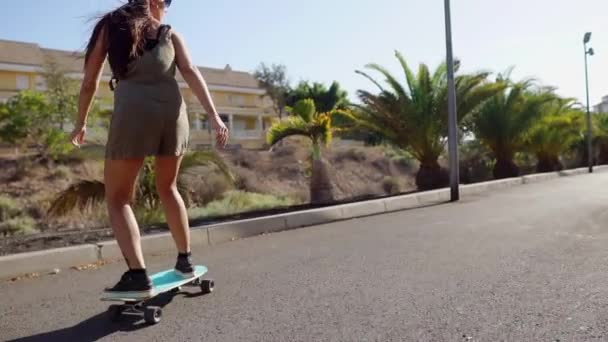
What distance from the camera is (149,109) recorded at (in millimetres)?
3102

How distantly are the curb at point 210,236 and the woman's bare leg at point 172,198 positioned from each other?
190 centimetres

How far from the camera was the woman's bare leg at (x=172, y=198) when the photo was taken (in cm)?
337

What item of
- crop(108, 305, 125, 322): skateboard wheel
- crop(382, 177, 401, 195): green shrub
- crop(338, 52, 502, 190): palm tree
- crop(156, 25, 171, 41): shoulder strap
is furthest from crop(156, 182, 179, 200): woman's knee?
crop(382, 177, 401, 195): green shrub

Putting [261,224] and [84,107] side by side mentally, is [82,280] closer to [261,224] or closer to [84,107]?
[84,107]

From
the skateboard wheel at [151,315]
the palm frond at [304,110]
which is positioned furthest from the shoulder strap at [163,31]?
the palm frond at [304,110]

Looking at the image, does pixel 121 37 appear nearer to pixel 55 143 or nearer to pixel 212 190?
pixel 212 190

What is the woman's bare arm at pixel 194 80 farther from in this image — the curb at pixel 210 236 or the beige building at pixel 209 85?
the beige building at pixel 209 85

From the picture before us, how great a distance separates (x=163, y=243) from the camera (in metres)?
5.55

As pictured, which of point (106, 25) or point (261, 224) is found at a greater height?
point (106, 25)

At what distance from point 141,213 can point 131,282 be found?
6.17m

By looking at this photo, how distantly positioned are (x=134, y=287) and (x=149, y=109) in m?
1.03

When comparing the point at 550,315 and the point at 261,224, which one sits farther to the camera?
the point at 261,224

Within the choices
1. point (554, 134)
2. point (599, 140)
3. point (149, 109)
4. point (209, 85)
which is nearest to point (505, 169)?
point (554, 134)

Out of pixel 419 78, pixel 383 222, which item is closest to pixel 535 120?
pixel 419 78
